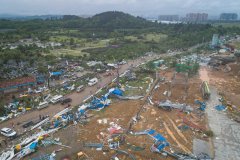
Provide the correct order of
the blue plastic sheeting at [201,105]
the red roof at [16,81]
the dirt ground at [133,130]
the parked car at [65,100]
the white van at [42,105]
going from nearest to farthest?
the dirt ground at [133,130] < the white van at [42,105] < the blue plastic sheeting at [201,105] < the parked car at [65,100] < the red roof at [16,81]

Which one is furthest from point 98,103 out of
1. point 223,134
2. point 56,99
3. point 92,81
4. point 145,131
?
point 223,134

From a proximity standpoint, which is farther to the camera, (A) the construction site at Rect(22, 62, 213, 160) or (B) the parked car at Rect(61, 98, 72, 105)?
(B) the parked car at Rect(61, 98, 72, 105)

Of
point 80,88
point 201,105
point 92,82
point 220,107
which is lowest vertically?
point 220,107

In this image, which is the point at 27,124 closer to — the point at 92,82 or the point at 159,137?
the point at 92,82

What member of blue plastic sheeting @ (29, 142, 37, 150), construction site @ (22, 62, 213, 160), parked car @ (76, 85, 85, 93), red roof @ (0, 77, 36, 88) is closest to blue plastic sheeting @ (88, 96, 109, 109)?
construction site @ (22, 62, 213, 160)

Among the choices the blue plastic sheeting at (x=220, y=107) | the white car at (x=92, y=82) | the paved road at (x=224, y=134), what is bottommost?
the paved road at (x=224, y=134)

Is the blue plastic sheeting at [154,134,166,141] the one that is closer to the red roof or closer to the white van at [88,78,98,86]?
the white van at [88,78,98,86]

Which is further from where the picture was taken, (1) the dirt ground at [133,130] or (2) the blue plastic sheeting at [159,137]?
(2) the blue plastic sheeting at [159,137]

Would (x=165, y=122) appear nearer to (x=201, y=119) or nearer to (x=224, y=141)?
(x=201, y=119)

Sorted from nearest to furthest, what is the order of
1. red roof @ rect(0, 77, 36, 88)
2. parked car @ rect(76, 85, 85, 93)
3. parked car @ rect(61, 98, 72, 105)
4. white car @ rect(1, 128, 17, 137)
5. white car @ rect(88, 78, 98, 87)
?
white car @ rect(1, 128, 17, 137)
parked car @ rect(61, 98, 72, 105)
red roof @ rect(0, 77, 36, 88)
parked car @ rect(76, 85, 85, 93)
white car @ rect(88, 78, 98, 87)

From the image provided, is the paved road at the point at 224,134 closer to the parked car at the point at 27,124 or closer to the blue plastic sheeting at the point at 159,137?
the blue plastic sheeting at the point at 159,137

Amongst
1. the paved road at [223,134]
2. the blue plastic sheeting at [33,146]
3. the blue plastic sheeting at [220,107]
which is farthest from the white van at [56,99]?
the blue plastic sheeting at [220,107]
